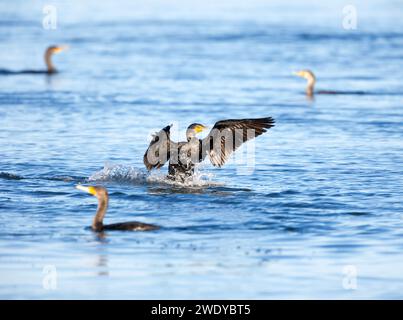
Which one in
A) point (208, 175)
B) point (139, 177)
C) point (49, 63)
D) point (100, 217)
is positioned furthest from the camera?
point (49, 63)

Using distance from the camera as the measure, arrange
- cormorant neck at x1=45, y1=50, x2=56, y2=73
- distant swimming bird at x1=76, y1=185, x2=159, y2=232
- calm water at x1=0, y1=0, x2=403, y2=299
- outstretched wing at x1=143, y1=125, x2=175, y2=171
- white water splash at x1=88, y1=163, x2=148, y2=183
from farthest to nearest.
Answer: cormorant neck at x1=45, y1=50, x2=56, y2=73, white water splash at x1=88, y1=163, x2=148, y2=183, outstretched wing at x1=143, y1=125, x2=175, y2=171, distant swimming bird at x1=76, y1=185, x2=159, y2=232, calm water at x1=0, y1=0, x2=403, y2=299

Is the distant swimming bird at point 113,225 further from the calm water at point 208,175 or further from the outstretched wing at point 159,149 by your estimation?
the outstretched wing at point 159,149

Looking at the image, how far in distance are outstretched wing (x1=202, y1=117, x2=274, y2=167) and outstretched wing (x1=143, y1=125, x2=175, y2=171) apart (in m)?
0.50

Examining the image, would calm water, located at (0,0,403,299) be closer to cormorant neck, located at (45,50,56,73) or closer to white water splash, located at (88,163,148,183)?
white water splash, located at (88,163,148,183)

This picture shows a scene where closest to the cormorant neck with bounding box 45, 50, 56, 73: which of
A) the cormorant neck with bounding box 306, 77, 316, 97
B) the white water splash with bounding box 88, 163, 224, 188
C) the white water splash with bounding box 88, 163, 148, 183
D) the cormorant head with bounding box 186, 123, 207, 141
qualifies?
the cormorant neck with bounding box 306, 77, 316, 97

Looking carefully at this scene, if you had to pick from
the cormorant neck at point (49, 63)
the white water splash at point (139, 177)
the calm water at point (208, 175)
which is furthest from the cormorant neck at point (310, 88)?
the white water splash at point (139, 177)

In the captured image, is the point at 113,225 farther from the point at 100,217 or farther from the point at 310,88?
the point at 310,88

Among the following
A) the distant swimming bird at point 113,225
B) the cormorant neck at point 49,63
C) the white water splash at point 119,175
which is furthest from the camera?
the cormorant neck at point 49,63

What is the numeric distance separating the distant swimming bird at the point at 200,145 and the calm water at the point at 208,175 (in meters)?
0.40

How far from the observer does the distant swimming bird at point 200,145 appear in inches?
556

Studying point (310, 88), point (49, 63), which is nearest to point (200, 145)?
point (310, 88)

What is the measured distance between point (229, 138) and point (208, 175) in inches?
45.0

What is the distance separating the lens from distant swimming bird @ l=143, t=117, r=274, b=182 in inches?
556

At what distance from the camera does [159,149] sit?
1412cm
